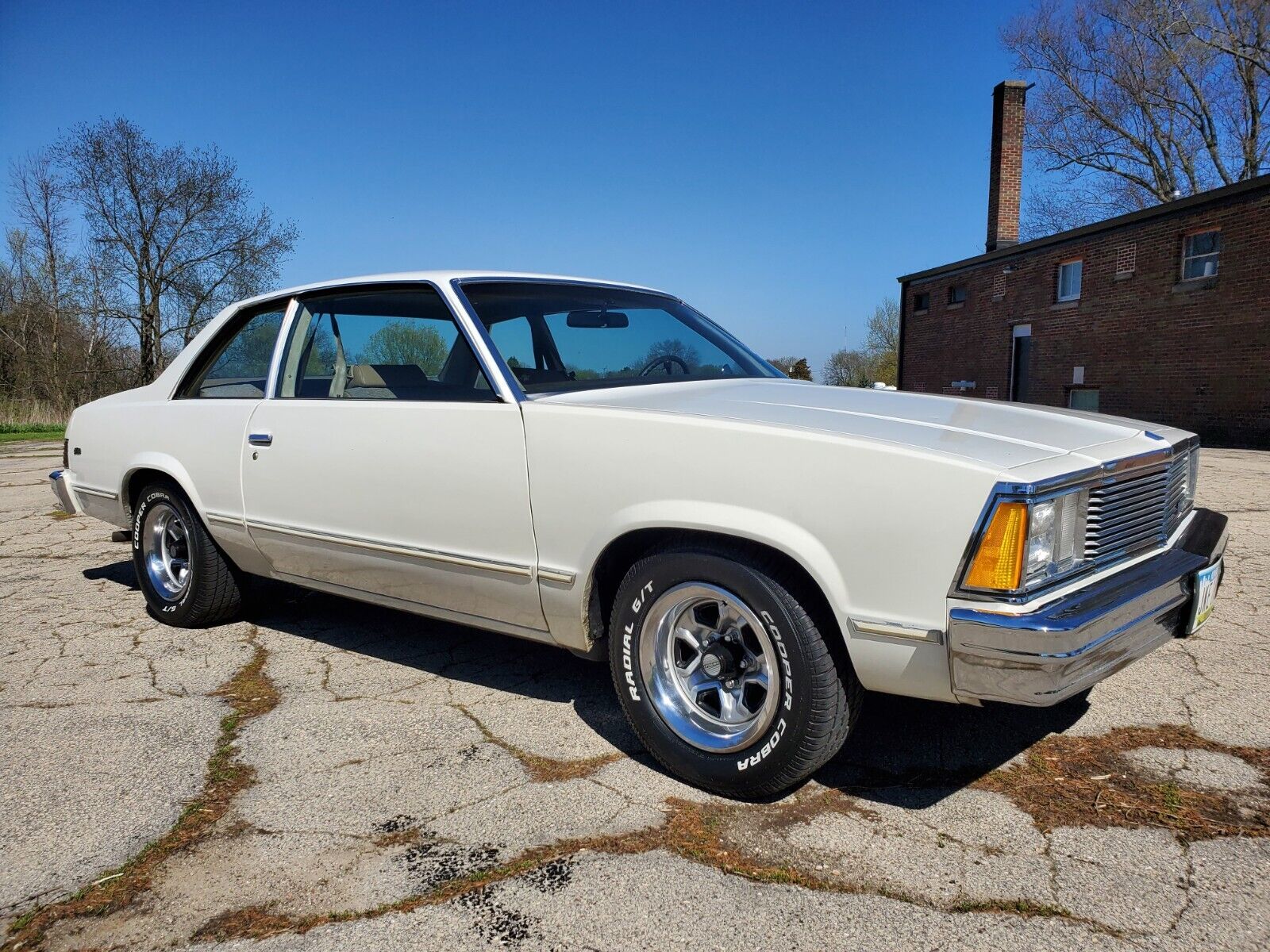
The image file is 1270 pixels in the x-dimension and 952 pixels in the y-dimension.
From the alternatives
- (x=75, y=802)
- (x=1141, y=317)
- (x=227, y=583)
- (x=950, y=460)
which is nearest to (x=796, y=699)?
(x=950, y=460)

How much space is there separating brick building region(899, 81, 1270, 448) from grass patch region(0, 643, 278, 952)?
17.1 metres

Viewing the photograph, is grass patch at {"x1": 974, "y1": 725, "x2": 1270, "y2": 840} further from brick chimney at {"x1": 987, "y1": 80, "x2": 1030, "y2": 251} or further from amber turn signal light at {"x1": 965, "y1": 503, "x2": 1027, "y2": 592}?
brick chimney at {"x1": 987, "y1": 80, "x2": 1030, "y2": 251}

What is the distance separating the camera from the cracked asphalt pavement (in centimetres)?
201

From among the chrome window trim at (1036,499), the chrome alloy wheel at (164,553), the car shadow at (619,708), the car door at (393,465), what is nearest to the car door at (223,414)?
the car door at (393,465)

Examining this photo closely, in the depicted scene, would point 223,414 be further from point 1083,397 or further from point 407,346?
point 1083,397

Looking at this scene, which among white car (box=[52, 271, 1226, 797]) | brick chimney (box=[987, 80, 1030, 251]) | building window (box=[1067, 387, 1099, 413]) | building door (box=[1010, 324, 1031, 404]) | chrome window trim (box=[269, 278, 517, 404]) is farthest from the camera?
brick chimney (box=[987, 80, 1030, 251])

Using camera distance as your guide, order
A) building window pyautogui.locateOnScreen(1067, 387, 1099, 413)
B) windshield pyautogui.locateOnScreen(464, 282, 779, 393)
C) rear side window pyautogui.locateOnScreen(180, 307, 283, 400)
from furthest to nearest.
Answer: building window pyautogui.locateOnScreen(1067, 387, 1099, 413), rear side window pyautogui.locateOnScreen(180, 307, 283, 400), windshield pyautogui.locateOnScreen(464, 282, 779, 393)

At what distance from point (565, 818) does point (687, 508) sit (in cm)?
94

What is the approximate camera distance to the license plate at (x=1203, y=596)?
2639mm

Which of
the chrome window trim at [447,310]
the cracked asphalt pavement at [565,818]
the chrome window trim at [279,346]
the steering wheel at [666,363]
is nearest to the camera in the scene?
the cracked asphalt pavement at [565,818]

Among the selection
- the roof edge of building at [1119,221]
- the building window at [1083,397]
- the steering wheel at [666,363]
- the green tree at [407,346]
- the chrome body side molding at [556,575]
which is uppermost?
the roof edge of building at [1119,221]

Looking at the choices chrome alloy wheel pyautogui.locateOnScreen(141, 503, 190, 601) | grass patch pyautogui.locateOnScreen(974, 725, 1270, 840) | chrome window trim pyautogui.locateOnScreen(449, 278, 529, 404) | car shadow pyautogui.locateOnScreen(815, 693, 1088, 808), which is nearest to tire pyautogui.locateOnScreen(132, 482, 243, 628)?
chrome alloy wheel pyautogui.locateOnScreen(141, 503, 190, 601)

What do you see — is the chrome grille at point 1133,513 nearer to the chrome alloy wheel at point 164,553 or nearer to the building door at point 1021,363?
the chrome alloy wheel at point 164,553

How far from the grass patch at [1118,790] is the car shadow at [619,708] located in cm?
10
